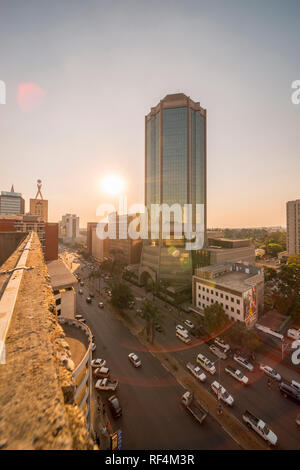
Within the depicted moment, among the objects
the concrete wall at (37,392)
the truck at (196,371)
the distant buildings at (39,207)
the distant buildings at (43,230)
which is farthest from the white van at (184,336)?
the distant buildings at (39,207)

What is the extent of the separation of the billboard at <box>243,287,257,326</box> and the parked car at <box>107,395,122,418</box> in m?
22.8

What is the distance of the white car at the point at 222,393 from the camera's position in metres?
17.6

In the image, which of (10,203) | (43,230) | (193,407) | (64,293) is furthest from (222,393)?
(10,203)

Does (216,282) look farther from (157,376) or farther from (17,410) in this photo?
(17,410)

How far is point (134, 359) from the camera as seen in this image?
22781 mm

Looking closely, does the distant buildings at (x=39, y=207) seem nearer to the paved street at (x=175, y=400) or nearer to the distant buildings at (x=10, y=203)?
the distant buildings at (x=10, y=203)

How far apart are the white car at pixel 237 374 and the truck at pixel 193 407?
5933mm

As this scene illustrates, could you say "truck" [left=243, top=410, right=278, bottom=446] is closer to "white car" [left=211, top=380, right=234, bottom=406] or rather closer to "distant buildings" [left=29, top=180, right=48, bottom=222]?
"white car" [left=211, top=380, right=234, bottom=406]

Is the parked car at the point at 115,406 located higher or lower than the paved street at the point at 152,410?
higher

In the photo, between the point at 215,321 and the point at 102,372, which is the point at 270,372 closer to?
the point at 215,321

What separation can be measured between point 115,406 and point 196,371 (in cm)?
970

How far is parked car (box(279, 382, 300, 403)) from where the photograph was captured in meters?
18.3

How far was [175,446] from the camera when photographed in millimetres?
14117

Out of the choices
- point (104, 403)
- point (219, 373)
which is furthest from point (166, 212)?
point (104, 403)
